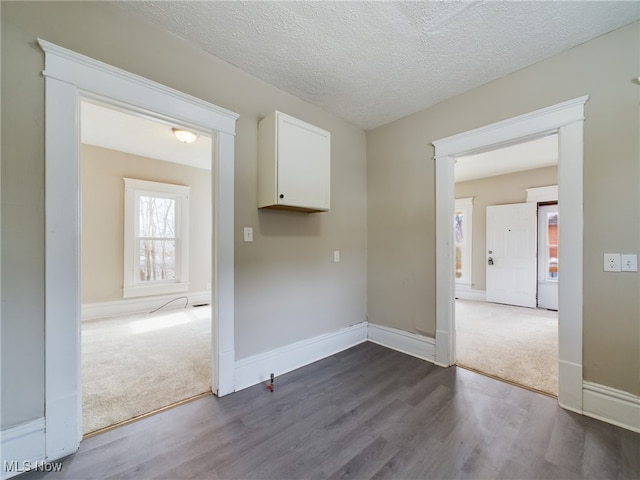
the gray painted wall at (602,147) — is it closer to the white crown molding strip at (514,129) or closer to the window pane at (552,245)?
the white crown molding strip at (514,129)

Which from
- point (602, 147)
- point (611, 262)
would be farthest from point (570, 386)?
point (602, 147)

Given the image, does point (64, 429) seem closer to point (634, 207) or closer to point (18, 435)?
point (18, 435)

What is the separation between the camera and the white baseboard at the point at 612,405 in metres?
1.71

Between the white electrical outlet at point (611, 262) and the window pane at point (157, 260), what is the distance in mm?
5738

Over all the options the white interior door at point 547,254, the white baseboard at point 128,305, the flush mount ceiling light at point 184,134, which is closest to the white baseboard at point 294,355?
the flush mount ceiling light at point 184,134

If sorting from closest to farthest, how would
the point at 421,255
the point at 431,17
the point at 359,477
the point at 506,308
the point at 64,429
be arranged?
1. the point at 359,477
2. the point at 64,429
3. the point at 431,17
4. the point at 421,255
5. the point at 506,308

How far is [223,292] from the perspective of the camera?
210 centimetres

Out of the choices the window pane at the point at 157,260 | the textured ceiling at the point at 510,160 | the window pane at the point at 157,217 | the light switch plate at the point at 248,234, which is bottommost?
the window pane at the point at 157,260

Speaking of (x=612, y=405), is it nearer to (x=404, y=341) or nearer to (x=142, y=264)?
(x=404, y=341)

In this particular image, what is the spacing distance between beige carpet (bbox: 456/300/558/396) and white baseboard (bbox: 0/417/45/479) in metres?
3.17

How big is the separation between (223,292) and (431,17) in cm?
241

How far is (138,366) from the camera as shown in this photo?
8.40 feet

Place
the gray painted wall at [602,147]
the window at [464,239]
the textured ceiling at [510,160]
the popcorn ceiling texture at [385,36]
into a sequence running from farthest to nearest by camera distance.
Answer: the window at [464,239], the textured ceiling at [510,160], the gray painted wall at [602,147], the popcorn ceiling texture at [385,36]

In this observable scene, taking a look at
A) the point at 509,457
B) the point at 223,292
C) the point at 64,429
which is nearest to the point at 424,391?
the point at 509,457
